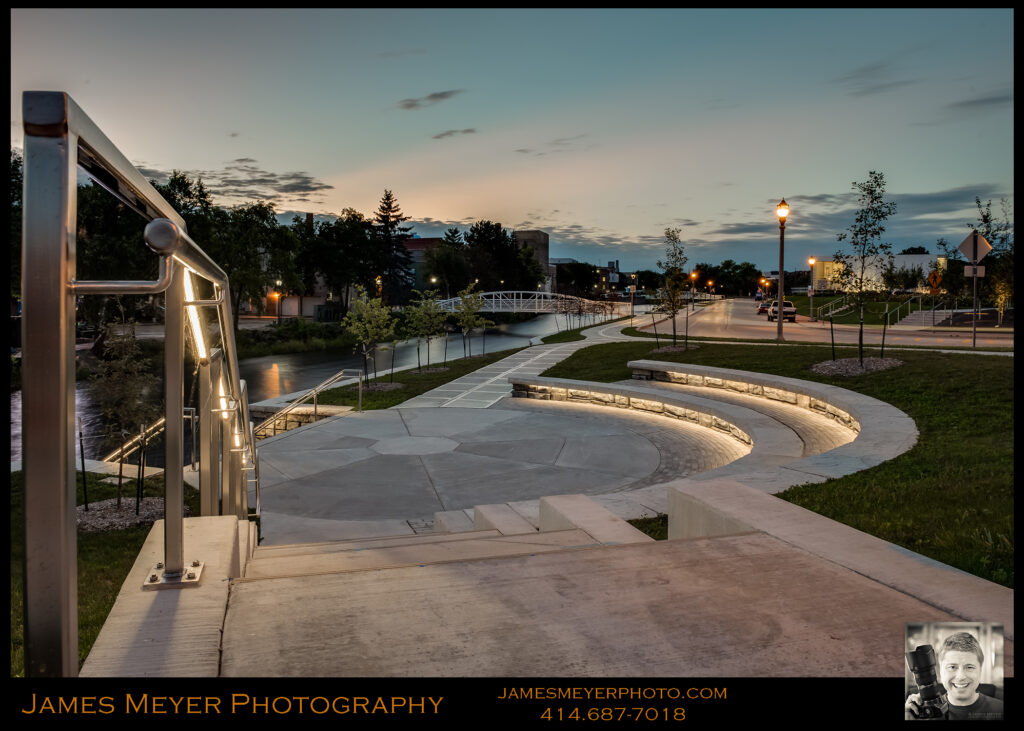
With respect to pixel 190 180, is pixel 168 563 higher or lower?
lower

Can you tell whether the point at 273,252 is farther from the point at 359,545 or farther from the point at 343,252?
the point at 359,545

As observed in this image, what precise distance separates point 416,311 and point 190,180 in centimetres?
2654

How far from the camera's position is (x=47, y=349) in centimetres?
168

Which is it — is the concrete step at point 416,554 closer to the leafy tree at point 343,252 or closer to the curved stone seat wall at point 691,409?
the curved stone seat wall at point 691,409

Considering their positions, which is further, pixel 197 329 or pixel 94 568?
pixel 94 568

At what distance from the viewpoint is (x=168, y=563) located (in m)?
2.86

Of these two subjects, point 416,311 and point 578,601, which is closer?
point 578,601

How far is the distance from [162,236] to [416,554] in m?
2.78

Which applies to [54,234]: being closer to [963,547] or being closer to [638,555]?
[638,555]

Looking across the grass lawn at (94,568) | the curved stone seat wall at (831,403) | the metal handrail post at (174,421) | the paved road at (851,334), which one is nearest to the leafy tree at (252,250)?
the paved road at (851,334)

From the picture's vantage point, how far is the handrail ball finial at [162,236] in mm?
2164

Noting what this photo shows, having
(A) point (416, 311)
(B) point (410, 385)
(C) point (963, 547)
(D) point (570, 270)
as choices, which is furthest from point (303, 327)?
(D) point (570, 270)
